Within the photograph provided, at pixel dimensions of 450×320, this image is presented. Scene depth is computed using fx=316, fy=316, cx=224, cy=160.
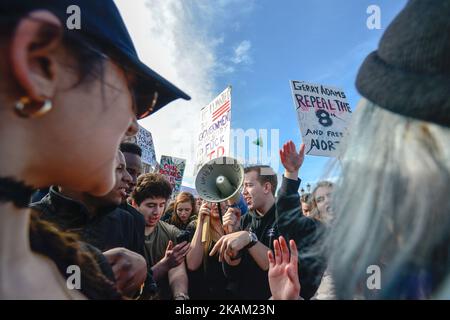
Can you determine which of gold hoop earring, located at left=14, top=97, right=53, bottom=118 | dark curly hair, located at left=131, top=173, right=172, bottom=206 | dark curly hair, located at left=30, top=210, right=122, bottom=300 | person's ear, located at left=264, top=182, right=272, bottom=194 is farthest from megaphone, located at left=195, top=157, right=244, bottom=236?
gold hoop earring, located at left=14, top=97, right=53, bottom=118

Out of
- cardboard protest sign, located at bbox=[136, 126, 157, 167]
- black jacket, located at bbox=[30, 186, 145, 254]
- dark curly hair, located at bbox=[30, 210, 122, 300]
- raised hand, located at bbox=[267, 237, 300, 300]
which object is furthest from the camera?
cardboard protest sign, located at bbox=[136, 126, 157, 167]

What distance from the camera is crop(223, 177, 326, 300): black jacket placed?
1.95m

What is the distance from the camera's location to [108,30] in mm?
777

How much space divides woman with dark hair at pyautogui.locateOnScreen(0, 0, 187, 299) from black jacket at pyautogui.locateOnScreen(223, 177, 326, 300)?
107 centimetres

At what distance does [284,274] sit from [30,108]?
1165 millimetres

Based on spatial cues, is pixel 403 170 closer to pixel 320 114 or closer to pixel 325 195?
pixel 325 195

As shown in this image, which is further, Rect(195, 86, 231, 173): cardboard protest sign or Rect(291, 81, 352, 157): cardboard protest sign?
Rect(291, 81, 352, 157): cardboard protest sign

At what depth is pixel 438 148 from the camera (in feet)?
2.34

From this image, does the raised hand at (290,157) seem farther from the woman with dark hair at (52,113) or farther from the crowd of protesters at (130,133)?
the woman with dark hair at (52,113)

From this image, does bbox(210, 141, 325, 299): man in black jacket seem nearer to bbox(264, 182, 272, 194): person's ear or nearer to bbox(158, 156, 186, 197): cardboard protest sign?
bbox(264, 182, 272, 194): person's ear

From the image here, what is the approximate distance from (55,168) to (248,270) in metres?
2.41

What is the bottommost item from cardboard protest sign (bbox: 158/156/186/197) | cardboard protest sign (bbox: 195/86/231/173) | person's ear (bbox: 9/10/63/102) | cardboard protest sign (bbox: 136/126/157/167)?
person's ear (bbox: 9/10/63/102)

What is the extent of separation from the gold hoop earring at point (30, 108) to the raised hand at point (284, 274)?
3.42 feet
